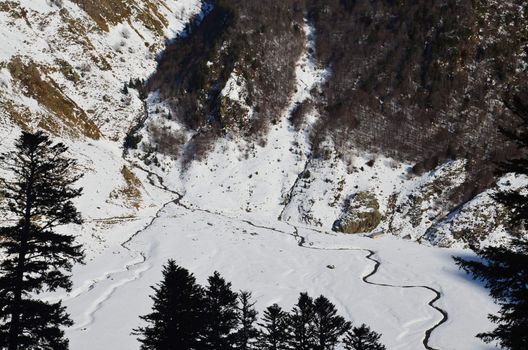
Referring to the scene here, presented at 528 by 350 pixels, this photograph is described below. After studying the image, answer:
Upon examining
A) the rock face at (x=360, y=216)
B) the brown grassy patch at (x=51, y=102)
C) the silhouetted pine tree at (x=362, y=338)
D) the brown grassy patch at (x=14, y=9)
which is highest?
the brown grassy patch at (x=14, y=9)

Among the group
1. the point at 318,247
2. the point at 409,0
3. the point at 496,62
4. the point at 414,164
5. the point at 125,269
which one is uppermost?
the point at 409,0

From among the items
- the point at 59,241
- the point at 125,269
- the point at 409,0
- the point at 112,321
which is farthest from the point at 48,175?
the point at 409,0

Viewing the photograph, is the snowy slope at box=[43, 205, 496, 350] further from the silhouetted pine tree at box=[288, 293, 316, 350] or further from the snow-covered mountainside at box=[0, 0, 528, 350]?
the silhouetted pine tree at box=[288, 293, 316, 350]

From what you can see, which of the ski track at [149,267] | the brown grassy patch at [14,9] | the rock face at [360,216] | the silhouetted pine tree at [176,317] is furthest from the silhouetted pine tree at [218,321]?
the brown grassy patch at [14,9]

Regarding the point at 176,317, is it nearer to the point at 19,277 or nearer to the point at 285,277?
the point at 19,277

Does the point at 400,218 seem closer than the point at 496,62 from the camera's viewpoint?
Yes

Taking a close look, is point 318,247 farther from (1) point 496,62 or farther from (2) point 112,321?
(1) point 496,62

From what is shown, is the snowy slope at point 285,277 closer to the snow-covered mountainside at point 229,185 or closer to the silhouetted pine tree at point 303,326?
the snow-covered mountainside at point 229,185
